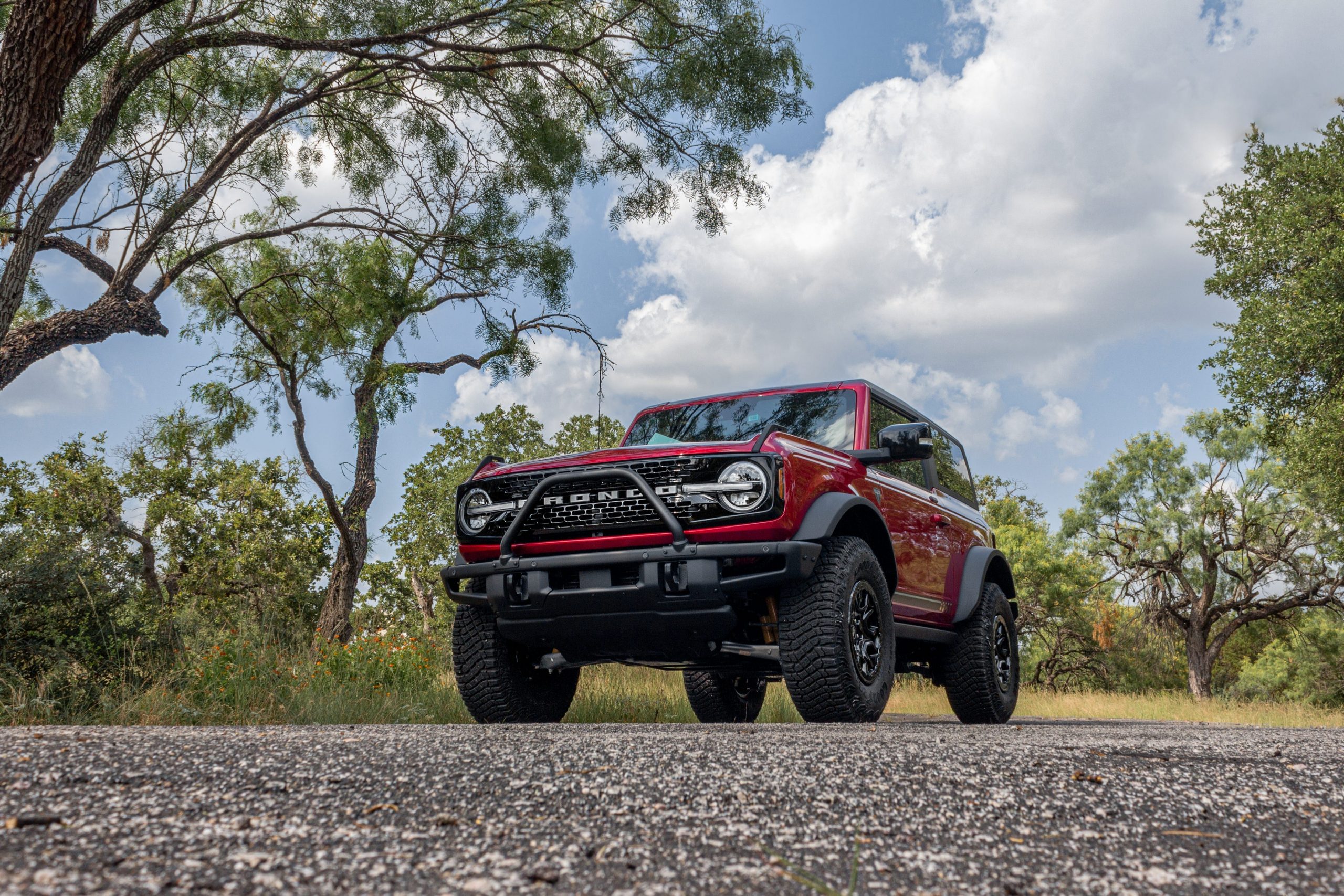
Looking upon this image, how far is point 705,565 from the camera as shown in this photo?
4293 mm

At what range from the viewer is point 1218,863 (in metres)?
1.86

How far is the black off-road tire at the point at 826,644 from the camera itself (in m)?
4.37

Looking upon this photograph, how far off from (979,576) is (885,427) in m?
1.72

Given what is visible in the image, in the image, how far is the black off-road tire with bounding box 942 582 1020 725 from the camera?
6.42 meters

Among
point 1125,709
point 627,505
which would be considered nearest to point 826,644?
point 627,505

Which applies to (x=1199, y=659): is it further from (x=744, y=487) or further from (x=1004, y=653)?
(x=744, y=487)

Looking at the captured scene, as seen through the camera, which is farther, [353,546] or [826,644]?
[353,546]

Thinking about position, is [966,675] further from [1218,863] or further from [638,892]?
→ [638,892]

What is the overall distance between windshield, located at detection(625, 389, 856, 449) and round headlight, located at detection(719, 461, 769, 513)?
1167 millimetres

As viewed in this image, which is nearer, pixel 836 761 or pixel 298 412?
pixel 836 761

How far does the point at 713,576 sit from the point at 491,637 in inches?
63.1

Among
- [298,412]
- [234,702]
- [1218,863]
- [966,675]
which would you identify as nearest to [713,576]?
[1218,863]

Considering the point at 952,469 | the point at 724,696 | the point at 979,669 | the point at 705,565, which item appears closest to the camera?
the point at 705,565

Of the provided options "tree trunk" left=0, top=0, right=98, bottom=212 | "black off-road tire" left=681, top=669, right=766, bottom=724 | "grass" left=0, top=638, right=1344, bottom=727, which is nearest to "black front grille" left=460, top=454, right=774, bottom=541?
"grass" left=0, top=638, right=1344, bottom=727
